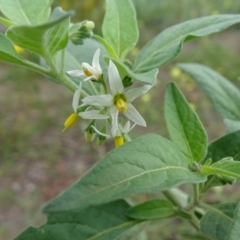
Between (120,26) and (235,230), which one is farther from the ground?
(120,26)

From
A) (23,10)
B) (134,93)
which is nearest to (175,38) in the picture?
(134,93)

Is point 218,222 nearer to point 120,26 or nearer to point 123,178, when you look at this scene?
point 123,178

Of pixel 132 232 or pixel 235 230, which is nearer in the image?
pixel 235 230

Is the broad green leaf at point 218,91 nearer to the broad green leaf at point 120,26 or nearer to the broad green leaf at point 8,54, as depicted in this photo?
the broad green leaf at point 120,26

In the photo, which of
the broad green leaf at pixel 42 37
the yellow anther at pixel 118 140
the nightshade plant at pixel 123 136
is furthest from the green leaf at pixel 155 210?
the broad green leaf at pixel 42 37

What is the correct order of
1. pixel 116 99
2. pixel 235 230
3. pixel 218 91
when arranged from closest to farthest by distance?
pixel 235 230
pixel 116 99
pixel 218 91

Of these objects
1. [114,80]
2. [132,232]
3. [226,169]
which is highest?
[114,80]

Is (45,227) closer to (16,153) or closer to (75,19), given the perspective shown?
(16,153)
